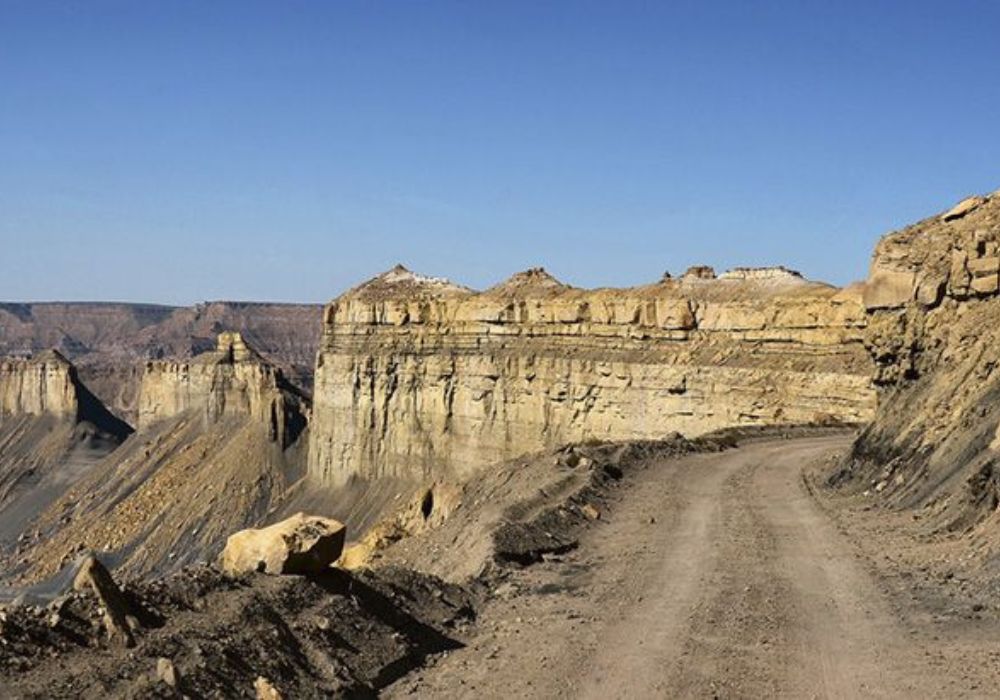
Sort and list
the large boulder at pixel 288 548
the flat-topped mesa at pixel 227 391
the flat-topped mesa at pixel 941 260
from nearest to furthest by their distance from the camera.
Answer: the large boulder at pixel 288 548
the flat-topped mesa at pixel 941 260
the flat-topped mesa at pixel 227 391

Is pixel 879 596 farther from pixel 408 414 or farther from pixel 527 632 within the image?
pixel 408 414

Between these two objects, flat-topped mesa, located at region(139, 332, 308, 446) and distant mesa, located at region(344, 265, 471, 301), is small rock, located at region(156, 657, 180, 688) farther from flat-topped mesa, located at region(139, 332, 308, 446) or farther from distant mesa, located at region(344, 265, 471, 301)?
flat-topped mesa, located at region(139, 332, 308, 446)

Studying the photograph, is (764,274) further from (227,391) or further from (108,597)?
(227,391)

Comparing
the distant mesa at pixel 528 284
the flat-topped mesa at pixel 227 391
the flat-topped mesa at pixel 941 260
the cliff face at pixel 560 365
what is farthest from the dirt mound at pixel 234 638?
the flat-topped mesa at pixel 227 391

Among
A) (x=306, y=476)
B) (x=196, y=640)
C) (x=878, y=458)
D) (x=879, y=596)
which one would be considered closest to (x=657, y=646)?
(x=879, y=596)

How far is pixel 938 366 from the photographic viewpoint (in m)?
24.6

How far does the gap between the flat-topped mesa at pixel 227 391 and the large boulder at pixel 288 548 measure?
285 feet

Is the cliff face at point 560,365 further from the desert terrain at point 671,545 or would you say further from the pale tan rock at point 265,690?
the pale tan rock at point 265,690

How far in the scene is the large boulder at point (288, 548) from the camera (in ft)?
43.9

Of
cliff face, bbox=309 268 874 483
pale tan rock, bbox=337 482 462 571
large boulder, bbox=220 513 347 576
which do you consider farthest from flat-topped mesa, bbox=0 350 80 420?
large boulder, bbox=220 513 347 576

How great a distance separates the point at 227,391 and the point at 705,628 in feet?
341

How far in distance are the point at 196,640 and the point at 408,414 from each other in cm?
6339

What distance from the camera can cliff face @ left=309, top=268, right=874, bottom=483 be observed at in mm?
48750

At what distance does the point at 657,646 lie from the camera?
12.8 metres
